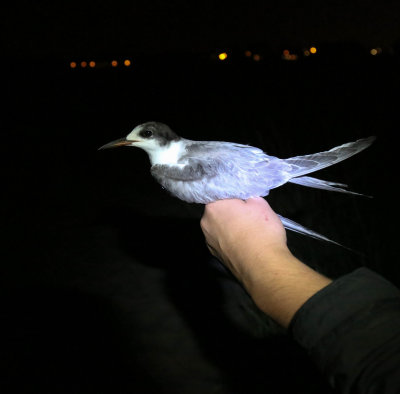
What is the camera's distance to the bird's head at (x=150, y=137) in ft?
4.49

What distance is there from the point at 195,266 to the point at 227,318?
0.54 meters

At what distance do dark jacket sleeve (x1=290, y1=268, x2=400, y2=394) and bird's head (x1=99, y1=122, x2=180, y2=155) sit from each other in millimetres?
909

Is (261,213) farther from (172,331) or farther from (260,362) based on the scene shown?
(172,331)

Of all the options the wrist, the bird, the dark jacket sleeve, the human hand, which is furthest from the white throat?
the dark jacket sleeve

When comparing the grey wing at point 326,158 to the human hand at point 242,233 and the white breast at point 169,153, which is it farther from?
the white breast at point 169,153

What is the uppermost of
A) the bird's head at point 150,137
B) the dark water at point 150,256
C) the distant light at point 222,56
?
the distant light at point 222,56

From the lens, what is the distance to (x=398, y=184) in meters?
2.54

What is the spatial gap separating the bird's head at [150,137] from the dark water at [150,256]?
1152mm

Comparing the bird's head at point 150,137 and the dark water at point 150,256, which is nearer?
the bird's head at point 150,137

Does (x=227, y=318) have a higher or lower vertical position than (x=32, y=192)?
lower

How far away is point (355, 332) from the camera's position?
0.56 m

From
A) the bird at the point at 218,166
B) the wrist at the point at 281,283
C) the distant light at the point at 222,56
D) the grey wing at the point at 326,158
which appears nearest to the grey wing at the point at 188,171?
the bird at the point at 218,166

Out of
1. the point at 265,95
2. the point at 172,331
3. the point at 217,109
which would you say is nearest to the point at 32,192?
the point at 172,331

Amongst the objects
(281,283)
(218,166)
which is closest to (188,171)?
(218,166)
